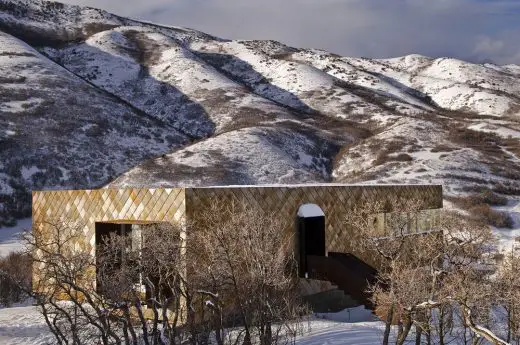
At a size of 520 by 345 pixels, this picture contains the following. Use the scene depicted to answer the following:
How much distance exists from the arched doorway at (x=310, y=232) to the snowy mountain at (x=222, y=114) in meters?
23.5

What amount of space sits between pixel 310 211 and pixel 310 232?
147 centimetres

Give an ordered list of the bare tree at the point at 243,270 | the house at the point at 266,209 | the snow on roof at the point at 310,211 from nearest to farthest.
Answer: the bare tree at the point at 243,270
the house at the point at 266,209
the snow on roof at the point at 310,211

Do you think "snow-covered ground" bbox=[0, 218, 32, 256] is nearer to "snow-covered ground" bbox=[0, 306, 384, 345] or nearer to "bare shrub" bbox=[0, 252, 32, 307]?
"bare shrub" bbox=[0, 252, 32, 307]

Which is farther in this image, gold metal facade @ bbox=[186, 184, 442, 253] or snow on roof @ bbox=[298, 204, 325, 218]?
snow on roof @ bbox=[298, 204, 325, 218]

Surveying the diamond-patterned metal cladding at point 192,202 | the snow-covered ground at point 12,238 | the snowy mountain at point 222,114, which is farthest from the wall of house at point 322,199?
the snowy mountain at point 222,114

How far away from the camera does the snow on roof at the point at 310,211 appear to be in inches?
701

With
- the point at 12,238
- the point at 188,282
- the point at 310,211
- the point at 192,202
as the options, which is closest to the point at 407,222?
the point at 310,211

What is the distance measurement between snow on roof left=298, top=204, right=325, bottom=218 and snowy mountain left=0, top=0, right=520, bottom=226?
24469mm

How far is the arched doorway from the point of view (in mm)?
17938

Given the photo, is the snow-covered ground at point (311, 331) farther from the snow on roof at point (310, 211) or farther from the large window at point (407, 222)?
the snow on roof at point (310, 211)

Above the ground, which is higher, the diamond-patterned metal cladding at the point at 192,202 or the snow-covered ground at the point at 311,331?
the diamond-patterned metal cladding at the point at 192,202

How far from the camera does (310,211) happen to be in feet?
59.5

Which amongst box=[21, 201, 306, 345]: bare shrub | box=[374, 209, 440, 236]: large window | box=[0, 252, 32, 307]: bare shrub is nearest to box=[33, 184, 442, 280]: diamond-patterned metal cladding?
box=[21, 201, 306, 345]: bare shrub

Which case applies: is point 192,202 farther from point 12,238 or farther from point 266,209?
point 12,238
